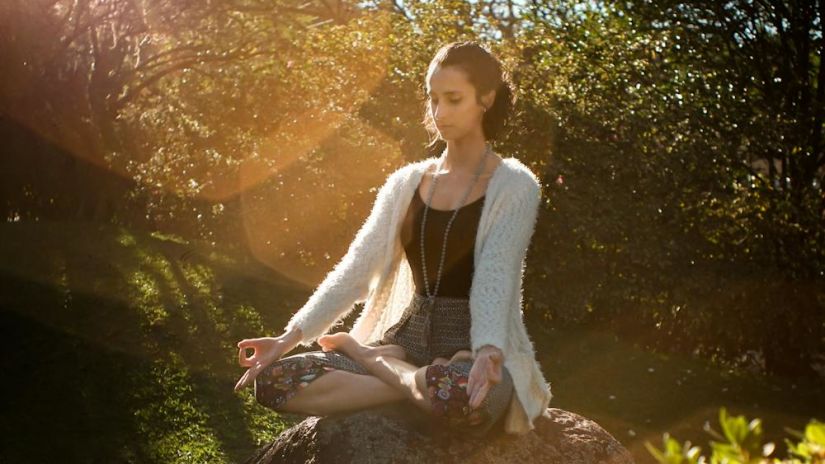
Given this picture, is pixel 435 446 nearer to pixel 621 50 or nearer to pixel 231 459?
pixel 231 459

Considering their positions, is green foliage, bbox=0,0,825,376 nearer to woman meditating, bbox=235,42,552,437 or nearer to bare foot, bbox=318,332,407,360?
woman meditating, bbox=235,42,552,437

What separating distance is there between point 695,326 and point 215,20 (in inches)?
424

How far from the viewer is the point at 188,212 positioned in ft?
53.6

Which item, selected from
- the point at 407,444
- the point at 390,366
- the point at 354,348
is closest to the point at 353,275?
the point at 354,348

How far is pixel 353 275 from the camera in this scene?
543 cm

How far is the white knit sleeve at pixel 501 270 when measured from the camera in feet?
15.9

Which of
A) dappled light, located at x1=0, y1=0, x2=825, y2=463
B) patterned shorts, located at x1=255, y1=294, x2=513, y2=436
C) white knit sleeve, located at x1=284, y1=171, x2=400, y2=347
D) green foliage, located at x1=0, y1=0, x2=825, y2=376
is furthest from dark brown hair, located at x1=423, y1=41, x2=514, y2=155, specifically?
green foliage, located at x1=0, y1=0, x2=825, y2=376

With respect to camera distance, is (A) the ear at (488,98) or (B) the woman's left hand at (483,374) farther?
(A) the ear at (488,98)

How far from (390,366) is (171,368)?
574 centimetres

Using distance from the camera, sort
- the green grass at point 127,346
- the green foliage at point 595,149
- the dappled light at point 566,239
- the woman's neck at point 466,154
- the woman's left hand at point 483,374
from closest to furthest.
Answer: the woman's left hand at point 483,374 < the woman's neck at point 466,154 < the green grass at point 127,346 < the dappled light at point 566,239 < the green foliage at point 595,149

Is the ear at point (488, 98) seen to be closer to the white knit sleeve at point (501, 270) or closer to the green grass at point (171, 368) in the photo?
the white knit sleeve at point (501, 270)

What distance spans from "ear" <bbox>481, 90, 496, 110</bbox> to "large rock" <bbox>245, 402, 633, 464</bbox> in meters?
1.41

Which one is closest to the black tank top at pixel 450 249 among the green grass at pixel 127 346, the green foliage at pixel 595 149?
the green grass at pixel 127 346

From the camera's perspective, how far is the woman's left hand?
4.69 meters
